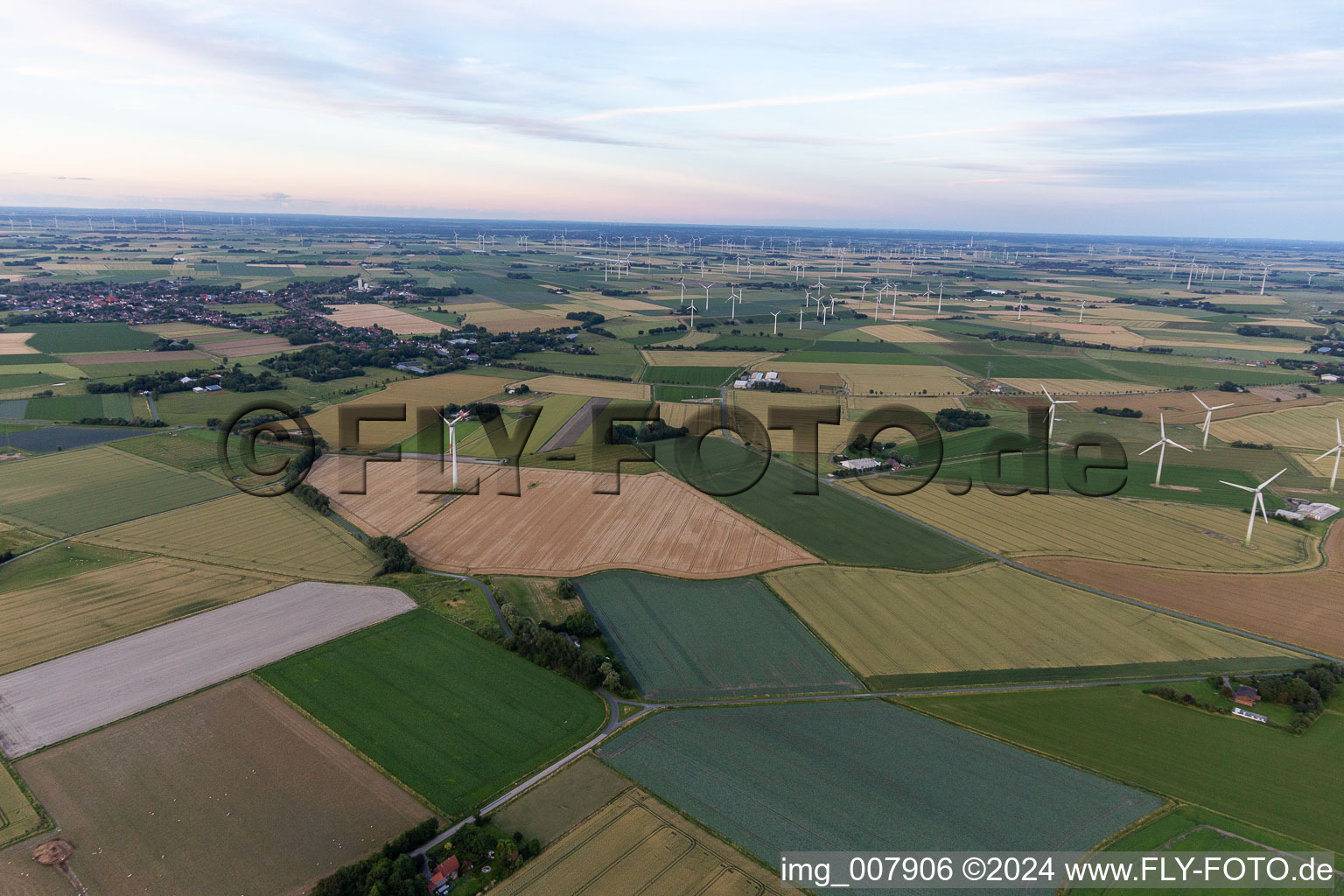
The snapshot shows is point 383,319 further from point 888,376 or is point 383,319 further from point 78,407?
point 888,376

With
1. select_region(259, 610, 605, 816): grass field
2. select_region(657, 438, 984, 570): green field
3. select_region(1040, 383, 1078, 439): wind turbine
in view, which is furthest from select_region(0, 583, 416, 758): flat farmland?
select_region(1040, 383, 1078, 439): wind turbine

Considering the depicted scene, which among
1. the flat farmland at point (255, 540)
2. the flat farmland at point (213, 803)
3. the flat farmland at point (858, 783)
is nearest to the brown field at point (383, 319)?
the flat farmland at point (255, 540)

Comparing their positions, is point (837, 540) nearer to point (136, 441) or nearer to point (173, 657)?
point (173, 657)

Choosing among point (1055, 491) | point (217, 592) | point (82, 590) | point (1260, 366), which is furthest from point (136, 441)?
point (1260, 366)

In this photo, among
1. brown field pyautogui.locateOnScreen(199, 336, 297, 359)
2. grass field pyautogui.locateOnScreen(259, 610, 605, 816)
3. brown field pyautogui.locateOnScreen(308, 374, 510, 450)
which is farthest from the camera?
brown field pyautogui.locateOnScreen(199, 336, 297, 359)

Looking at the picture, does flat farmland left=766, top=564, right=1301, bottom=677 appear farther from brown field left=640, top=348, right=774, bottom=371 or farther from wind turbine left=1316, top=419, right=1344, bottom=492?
brown field left=640, top=348, right=774, bottom=371

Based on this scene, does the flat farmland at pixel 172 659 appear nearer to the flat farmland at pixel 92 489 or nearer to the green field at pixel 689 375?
the flat farmland at pixel 92 489

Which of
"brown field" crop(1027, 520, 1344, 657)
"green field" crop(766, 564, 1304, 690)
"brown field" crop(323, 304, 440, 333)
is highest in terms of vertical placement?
A: "brown field" crop(323, 304, 440, 333)
